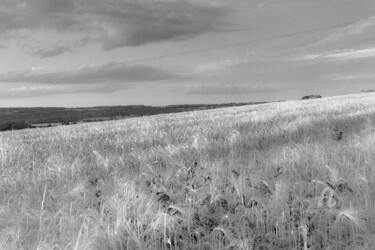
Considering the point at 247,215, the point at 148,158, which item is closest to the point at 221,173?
the point at 247,215

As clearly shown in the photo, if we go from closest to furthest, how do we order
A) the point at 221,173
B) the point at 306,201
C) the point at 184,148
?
the point at 306,201, the point at 221,173, the point at 184,148

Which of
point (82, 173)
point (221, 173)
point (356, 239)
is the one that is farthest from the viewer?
point (82, 173)

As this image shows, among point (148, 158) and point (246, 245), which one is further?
point (148, 158)

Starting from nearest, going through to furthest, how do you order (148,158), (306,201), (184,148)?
(306,201) < (148,158) < (184,148)

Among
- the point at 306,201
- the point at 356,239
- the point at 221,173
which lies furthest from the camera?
the point at 221,173

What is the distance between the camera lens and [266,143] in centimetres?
633

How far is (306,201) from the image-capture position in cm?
277

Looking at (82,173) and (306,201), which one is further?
(82,173)

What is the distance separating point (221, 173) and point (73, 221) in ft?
5.69

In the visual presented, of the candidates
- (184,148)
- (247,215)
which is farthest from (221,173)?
(184,148)

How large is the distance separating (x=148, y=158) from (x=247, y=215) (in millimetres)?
2880

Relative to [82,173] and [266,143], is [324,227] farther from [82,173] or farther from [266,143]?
[266,143]

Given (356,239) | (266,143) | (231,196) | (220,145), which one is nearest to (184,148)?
(220,145)

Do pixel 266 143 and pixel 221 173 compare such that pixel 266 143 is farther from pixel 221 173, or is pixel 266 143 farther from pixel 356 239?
pixel 356 239
